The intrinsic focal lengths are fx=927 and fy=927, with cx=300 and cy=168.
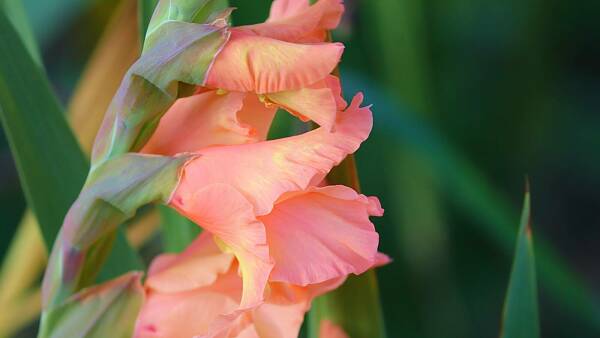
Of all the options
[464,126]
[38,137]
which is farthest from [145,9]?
[464,126]

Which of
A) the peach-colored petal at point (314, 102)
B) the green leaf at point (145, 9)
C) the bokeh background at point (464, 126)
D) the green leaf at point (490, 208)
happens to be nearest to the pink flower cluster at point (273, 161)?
the peach-colored petal at point (314, 102)

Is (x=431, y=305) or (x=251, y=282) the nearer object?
(x=251, y=282)

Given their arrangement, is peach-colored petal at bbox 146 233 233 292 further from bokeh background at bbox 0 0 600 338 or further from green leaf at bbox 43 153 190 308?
bokeh background at bbox 0 0 600 338

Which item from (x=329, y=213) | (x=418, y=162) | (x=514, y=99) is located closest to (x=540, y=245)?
(x=418, y=162)

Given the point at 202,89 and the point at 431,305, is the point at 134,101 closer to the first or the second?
the point at 202,89

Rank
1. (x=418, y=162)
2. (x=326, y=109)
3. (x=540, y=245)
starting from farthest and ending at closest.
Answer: (x=418, y=162) → (x=540, y=245) → (x=326, y=109)

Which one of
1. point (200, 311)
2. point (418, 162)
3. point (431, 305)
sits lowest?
point (431, 305)

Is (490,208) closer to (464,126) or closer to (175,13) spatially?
(464,126)

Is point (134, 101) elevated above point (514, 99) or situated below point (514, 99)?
above

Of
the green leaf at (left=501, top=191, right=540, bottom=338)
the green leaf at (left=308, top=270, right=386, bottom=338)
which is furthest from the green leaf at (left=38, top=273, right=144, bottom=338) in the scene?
the green leaf at (left=501, top=191, right=540, bottom=338)
